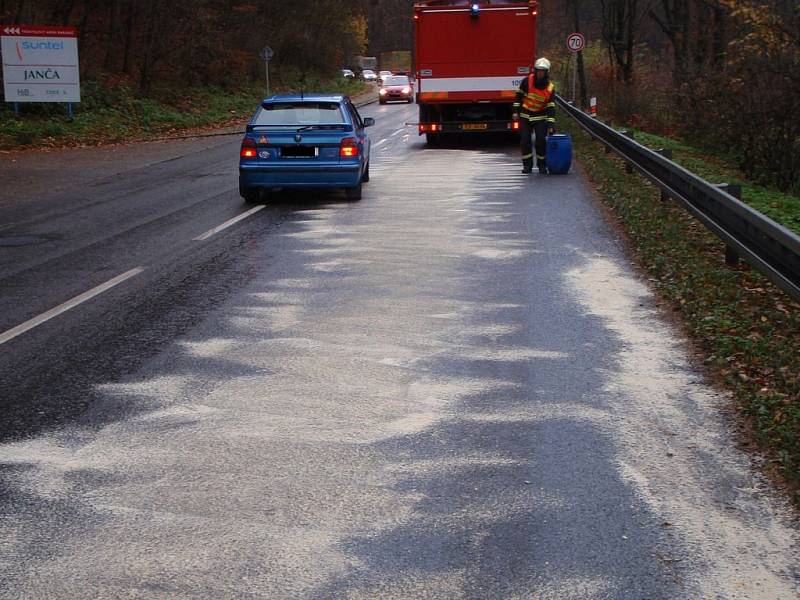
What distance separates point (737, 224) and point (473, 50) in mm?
17955

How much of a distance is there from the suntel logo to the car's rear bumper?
59.3 ft

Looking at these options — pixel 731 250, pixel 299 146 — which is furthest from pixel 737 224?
pixel 299 146

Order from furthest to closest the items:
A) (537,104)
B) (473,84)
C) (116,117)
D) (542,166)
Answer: (116,117) < (473,84) < (542,166) < (537,104)

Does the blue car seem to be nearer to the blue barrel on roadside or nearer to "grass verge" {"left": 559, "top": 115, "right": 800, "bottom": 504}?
"grass verge" {"left": 559, "top": 115, "right": 800, "bottom": 504}

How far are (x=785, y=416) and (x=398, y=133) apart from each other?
29.3 m

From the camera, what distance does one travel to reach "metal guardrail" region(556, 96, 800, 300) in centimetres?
762

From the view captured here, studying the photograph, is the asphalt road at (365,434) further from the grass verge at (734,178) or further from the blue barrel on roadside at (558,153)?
the blue barrel on roadside at (558,153)

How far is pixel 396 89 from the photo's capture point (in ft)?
192

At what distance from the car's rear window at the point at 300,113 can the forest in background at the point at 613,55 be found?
7.84 meters

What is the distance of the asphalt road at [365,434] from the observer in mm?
4297

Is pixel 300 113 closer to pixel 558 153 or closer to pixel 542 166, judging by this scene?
pixel 558 153

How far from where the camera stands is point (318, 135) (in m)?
15.7

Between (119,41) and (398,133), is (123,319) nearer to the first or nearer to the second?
(398,133)

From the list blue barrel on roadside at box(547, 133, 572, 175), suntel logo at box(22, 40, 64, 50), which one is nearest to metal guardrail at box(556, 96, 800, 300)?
blue barrel on roadside at box(547, 133, 572, 175)
